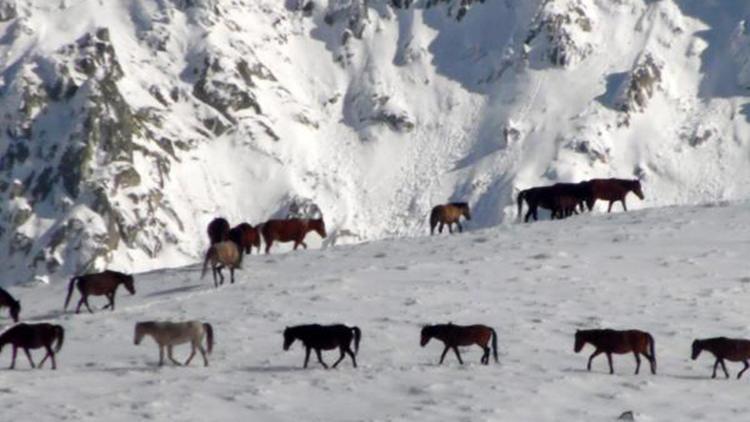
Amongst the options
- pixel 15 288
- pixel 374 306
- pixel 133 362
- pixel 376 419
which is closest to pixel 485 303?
pixel 374 306

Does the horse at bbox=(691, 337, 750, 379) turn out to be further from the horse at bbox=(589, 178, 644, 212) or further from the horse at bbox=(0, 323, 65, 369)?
the horse at bbox=(589, 178, 644, 212)

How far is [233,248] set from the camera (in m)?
46.1

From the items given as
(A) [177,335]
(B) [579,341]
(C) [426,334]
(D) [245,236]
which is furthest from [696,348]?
(D) [245,236]

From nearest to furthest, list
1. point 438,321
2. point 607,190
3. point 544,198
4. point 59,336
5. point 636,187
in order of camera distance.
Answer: point 59,336, point 438,321, point 544,198, point 607,190, point 636,187

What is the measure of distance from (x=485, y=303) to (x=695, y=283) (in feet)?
17.8

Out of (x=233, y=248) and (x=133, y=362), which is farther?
(x=233, y=248)

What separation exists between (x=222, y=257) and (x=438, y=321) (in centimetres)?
802

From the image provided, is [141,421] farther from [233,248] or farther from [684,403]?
[233,248]

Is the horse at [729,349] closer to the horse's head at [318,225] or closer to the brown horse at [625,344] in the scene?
the brown horse at [625,344]

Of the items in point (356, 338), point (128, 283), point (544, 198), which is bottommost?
point (356, 338)

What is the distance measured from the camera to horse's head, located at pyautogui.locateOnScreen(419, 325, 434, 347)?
35.1 m

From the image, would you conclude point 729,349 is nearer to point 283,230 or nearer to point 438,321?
point 438,321

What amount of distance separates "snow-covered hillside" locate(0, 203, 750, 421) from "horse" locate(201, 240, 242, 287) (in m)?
0.47

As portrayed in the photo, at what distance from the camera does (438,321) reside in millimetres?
39438
